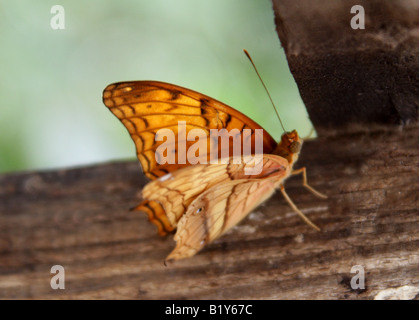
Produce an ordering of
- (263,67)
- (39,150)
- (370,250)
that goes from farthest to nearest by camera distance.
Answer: (39,150), (263,67), (370,250)

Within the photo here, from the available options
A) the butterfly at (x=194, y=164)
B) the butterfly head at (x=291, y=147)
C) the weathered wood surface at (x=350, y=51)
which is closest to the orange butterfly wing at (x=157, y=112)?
the butterfly at (x=194, y=164)

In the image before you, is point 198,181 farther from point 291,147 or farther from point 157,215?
point 291,147

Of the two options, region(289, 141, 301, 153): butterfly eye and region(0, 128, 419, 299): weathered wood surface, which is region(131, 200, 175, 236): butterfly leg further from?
region(289, 141, 301, 153): butterfly eye

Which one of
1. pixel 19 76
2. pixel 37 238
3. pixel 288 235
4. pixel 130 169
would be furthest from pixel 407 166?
pixel 19 76

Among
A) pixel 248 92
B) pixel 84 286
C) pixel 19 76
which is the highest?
pixel 19 76

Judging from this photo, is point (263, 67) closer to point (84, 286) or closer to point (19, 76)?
point (84, 286)

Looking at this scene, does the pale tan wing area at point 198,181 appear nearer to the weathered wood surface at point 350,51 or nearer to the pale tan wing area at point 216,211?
the pale tan wing area at point 216,211
